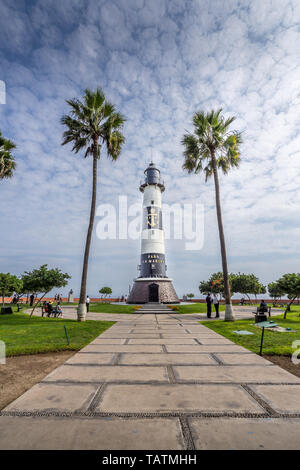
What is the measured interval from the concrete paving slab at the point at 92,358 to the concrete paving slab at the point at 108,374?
37cm

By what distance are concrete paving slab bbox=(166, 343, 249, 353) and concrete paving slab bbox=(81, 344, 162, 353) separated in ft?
1.43

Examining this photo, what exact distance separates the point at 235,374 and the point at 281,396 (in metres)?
1.10

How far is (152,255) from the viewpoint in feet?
109

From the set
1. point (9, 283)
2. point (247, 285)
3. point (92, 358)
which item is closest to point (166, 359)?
point (92, 358)

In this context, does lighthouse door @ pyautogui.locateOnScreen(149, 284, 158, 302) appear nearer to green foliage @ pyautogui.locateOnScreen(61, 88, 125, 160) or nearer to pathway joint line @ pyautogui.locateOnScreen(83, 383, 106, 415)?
green foliage @ pyautogui.locateOnScreen(61, 88, 125, 160)

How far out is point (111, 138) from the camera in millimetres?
15789

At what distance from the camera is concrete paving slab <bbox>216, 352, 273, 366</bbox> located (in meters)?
5.29

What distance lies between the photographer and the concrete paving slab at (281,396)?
3.04 meters

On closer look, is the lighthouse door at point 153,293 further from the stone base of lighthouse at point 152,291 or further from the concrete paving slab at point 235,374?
the concrete paving slab at point 235,374

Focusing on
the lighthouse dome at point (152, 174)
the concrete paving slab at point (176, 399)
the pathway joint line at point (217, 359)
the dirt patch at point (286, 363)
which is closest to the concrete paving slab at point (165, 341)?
the pathway joint line at point (217, 359)

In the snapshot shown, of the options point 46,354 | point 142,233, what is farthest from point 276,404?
point 142,233

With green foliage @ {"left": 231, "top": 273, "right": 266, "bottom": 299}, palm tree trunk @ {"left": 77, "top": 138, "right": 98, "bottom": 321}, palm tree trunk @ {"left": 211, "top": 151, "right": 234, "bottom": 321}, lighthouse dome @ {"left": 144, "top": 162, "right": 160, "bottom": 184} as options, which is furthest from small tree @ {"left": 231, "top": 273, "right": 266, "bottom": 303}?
palm tree trunk @ {"left": 77, "top": 138, "right": 98, "bottom": 321}

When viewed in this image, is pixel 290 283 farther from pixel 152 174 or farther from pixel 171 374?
pixel 152 174

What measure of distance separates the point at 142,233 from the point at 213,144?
66.1 ft
